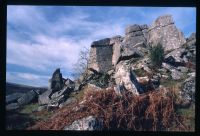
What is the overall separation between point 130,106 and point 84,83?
1.49m


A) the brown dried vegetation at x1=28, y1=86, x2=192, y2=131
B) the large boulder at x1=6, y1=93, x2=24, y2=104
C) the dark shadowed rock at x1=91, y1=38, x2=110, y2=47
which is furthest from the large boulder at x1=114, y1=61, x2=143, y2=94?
the large boulder at x1=6, y1=93, x2=24, y2=104

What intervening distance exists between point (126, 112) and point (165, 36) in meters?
3.16

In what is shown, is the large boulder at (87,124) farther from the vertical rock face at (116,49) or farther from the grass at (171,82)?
the vertical rock face at (116,49)

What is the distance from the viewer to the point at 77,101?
20.3 feet

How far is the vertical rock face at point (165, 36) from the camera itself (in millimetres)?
7742

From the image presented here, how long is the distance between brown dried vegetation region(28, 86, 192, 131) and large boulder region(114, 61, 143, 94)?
0.50ft

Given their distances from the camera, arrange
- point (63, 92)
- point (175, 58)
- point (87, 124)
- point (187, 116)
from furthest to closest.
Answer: point (175, 58) → point (63, 92) → point (187, 116) → point (87, 124)

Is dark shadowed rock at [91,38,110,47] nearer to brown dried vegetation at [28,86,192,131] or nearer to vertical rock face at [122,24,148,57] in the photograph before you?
vertical rock face at [122,24,148,57]

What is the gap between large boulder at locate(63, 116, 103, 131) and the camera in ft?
17.5

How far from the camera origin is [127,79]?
6.18 m

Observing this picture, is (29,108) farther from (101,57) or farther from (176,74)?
(176,74)

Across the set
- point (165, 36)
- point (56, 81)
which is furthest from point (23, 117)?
point (165, 36)

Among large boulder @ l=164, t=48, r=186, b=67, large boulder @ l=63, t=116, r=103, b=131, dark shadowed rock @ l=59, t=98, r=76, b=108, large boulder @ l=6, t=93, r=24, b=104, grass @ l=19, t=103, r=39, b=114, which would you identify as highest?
large boulder @ l=164, t=48, r=186, b=67
